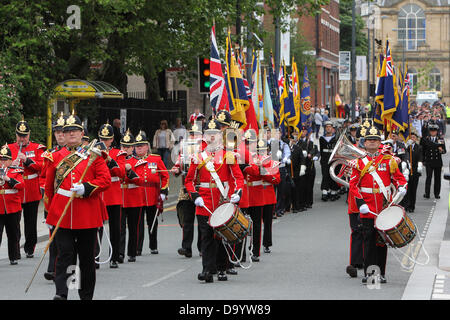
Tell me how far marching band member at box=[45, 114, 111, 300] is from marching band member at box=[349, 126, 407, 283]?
3384mm

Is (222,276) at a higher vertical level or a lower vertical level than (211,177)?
lower

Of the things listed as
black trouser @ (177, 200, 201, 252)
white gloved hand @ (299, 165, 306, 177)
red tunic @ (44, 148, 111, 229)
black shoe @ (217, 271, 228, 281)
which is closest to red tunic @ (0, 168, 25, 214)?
black trouser @ (177, 200, 201, 252)

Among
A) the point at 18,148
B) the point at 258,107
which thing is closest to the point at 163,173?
the point at 18,148

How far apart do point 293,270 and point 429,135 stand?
12726mm

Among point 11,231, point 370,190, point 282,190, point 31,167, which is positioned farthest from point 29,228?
point 282,190

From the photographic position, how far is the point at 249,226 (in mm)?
12250

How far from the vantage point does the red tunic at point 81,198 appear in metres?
10.3

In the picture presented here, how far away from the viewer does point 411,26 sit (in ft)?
400

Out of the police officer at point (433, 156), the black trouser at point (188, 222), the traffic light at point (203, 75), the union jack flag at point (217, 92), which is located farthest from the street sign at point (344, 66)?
the black trouser at point (188, 222)

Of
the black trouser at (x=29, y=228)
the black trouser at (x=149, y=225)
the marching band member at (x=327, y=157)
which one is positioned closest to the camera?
the black trouser at (x=149, y=225)

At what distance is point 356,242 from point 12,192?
16.1 ft

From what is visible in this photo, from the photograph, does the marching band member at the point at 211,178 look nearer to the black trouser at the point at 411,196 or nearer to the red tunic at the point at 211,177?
the red tunic at the point at 211,177

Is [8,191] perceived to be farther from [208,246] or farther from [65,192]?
[65,192]

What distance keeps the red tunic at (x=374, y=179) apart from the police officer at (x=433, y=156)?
12.7 meters
